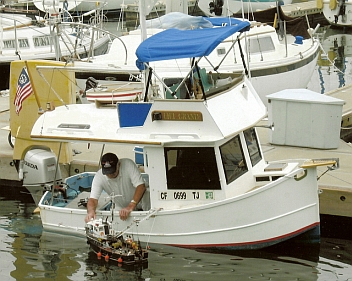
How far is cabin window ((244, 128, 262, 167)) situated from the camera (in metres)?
12.4

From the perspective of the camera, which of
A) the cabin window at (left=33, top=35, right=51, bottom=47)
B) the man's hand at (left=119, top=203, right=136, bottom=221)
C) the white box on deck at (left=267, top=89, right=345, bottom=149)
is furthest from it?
the cabin window at (left=33, top=35, right=51, bottom=47)

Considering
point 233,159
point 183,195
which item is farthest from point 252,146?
point 183,195

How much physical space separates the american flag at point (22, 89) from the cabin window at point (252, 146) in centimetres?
450

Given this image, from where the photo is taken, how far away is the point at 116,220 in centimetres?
1210

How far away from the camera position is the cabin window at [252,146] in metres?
12.4

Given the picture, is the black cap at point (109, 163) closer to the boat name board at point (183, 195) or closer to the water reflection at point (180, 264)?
the boat name board at point (183, 195)

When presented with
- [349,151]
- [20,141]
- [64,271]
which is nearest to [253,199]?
[64,271]

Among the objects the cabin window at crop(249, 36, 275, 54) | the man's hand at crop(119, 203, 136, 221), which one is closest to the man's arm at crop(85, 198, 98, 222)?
the man's hand at crop(119, 203, 136, 221)

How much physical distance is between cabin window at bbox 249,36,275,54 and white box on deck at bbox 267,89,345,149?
5136 millimetres

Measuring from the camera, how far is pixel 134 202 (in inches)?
468

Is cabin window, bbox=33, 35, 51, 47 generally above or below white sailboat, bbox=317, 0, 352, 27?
above

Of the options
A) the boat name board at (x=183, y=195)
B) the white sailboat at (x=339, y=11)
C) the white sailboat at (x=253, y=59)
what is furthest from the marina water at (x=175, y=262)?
the white sailboat at (x=339, y=11)

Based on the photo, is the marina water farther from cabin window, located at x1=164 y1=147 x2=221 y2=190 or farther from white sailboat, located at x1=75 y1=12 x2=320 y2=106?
white sailboat, located at x1=75 y1=12 x2=320 y2=106

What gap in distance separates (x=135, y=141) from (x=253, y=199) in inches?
73.5
